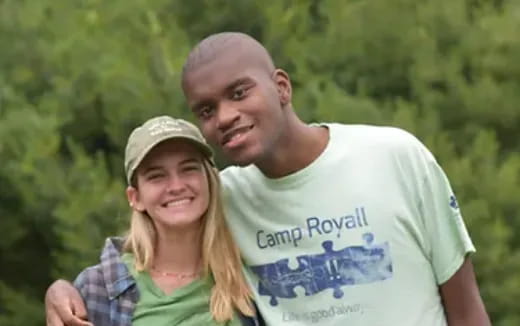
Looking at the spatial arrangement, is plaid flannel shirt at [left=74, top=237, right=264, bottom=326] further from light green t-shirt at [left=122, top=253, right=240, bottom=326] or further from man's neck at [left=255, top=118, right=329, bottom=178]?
man's neck at [left=255, top=118, right=329, bottom=178]

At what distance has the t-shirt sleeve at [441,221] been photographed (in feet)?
11.3

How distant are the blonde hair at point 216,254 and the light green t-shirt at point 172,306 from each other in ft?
0.09

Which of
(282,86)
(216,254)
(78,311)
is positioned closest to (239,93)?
(282,86)

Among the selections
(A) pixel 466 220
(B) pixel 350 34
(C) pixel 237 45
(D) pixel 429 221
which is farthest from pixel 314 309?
(B) pixel 350 34

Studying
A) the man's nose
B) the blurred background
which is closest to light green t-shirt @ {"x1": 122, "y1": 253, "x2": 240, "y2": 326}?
the man's nose

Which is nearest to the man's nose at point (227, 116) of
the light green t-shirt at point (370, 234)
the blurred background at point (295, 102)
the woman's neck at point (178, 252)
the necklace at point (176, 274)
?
the light green t-shirt at point (370, 234)

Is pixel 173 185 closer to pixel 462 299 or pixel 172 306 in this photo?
pixel 172 306

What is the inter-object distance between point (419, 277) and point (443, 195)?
0.24 m

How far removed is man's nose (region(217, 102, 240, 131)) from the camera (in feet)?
11.0

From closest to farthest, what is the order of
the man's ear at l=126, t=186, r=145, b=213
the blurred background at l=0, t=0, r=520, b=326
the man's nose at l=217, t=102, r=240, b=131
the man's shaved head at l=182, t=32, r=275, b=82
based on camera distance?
the man's nose at l=217, t=102, r=240, b=131 → the man's shaved head at l=182, t=32, r=275, b=82 → the man's ear at l=126, t=186, r=145, b=213 → the blurred background at l=0, t=0, r=520, b=326

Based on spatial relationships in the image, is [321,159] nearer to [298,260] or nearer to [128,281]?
[298,260]

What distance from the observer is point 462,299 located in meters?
3.52

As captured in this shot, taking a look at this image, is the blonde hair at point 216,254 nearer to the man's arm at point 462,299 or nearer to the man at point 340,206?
the man at point 340,206

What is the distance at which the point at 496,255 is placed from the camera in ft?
16.8
